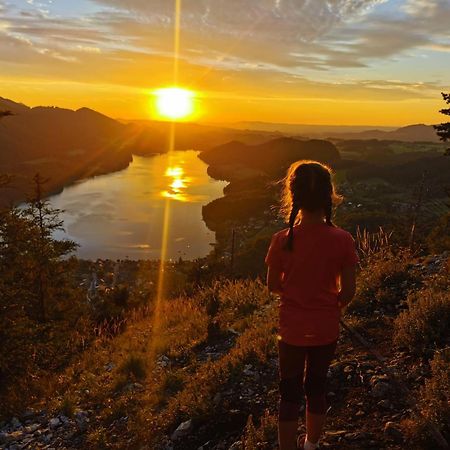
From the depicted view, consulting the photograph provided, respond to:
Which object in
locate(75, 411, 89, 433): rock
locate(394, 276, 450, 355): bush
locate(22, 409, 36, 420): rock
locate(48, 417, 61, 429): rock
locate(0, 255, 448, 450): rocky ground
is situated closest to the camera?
locate(0, 255, 448, 450): rocky ground

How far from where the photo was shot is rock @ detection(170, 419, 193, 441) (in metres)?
5.01

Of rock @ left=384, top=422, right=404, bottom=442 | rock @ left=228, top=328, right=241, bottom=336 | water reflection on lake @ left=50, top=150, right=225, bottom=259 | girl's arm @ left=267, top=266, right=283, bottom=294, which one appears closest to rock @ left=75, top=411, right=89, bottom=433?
rock @ left=228, top=328, right=241, bottom=336

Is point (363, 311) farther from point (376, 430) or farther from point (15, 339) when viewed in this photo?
point (15, 339)

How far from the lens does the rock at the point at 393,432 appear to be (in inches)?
150

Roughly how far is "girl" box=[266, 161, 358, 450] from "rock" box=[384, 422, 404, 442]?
3.42ft

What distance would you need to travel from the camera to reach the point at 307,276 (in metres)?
3.23

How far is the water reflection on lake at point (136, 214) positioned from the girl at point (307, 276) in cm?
5706

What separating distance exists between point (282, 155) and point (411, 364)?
156 m

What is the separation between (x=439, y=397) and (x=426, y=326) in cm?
163

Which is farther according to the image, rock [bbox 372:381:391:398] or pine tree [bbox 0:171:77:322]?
pine tree [bbox 0:171:77:322]

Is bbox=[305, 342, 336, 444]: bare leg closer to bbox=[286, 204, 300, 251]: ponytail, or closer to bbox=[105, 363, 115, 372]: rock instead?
bbox=[286, 204, 300, 251]: ponytail

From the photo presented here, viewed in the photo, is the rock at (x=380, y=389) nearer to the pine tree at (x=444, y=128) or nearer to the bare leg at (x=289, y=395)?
the bare leg at (x=289, y=395)

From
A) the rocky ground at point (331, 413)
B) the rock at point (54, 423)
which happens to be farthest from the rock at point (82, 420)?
the rock at point (54, 423)

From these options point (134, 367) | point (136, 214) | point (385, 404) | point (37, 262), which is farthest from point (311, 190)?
point (136, 214)
